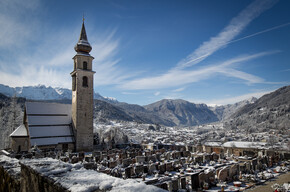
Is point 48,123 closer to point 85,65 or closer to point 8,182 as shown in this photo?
point 85,65

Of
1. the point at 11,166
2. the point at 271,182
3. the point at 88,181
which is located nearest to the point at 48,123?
the point at 11,166

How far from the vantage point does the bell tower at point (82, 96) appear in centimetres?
2564

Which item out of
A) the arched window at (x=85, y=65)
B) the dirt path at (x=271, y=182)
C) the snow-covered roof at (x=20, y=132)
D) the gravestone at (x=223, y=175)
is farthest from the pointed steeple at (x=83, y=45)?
the dirt path at (x=271, y=182)

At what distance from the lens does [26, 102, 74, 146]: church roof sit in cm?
2325

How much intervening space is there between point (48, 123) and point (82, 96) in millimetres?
5928

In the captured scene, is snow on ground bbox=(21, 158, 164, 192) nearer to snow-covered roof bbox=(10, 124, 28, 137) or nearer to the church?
the church

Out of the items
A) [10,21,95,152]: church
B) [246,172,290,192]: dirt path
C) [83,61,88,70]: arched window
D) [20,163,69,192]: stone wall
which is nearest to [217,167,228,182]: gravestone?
[246,172,290,192]: dirt path

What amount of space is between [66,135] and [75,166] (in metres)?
24.7

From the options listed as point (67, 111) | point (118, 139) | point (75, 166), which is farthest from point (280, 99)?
point (75, 166)

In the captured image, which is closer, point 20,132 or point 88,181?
→ point 88,181

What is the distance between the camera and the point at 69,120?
27484 mm

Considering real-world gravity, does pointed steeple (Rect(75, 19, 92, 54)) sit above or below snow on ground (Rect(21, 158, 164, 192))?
above

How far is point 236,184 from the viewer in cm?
1062

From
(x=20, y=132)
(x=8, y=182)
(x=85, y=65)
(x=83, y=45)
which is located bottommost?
(x=8, y=182)
